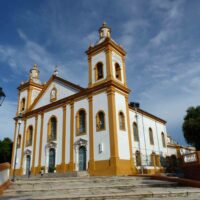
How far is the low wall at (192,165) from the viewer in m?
13.0

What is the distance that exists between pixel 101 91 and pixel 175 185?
10630 mm

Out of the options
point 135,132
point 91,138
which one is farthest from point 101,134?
point 135,132

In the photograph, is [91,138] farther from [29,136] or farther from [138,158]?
[29,136]

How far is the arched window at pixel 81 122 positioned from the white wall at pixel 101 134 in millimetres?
1560

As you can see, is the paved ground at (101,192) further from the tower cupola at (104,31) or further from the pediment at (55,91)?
the tower cupola at (104,31)

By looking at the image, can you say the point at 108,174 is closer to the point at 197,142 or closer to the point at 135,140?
the point at 135,140

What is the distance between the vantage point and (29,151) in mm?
24531

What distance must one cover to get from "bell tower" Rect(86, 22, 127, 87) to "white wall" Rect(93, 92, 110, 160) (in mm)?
1677

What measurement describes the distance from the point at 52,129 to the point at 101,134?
23.0ft

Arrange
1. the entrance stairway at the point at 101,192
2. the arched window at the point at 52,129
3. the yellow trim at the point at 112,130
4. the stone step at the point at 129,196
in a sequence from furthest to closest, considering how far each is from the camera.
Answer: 1. the arched window at the point at 52,129
2. the yellow trim at the point at 112,130
3. the entrance stairway at the point at 101,192
4. the stone step at the point at 129,196

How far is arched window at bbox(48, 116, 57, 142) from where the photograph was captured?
75.2 ft

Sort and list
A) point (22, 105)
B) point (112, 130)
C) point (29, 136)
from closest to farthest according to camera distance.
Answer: point (112, 130), point (29, 136), point (22, 105)

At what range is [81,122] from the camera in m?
21.2

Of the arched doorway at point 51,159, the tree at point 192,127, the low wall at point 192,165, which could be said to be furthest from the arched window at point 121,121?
the tree at point 192,127
